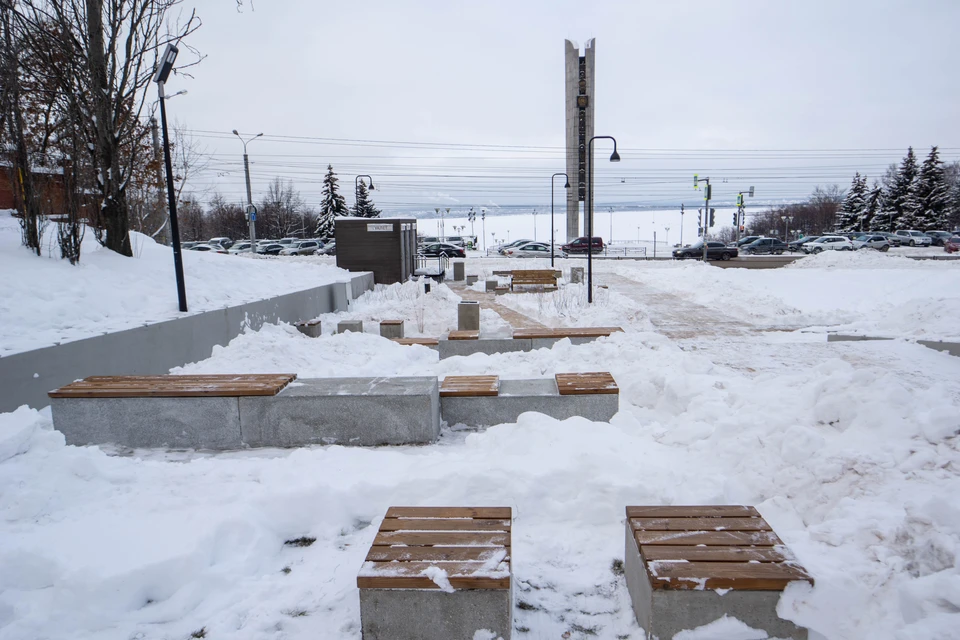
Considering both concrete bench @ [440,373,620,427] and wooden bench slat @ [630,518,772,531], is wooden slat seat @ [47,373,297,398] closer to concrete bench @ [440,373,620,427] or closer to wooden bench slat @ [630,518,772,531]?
concrete bench @ [440,373,620,427]

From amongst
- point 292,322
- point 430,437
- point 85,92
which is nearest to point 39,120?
point 85,92

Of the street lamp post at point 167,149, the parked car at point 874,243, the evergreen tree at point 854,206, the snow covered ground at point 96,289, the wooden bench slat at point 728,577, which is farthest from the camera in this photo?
the evergreen tree at point 854,206

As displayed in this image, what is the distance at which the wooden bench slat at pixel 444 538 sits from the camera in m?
3.05

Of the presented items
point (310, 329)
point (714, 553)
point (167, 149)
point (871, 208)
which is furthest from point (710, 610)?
→ point (871, 208)

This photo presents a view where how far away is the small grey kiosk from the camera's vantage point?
22.7 metres

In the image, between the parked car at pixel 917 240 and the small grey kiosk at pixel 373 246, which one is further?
the parked car at pixel 917 240

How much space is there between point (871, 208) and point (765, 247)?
76.6 ft

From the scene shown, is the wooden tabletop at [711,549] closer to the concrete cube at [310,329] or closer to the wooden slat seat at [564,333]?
the wooden slat seat at [564,333]

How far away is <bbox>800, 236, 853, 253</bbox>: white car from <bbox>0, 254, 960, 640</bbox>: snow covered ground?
43.5m

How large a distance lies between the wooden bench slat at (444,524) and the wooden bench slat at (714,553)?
0.80m

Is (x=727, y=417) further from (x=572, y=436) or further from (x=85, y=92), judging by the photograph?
(x=85, y=92)

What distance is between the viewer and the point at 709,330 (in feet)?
44.9

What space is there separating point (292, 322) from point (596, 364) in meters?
7.61

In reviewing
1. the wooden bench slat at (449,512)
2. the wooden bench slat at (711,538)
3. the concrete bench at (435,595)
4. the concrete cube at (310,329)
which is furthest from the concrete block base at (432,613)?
the concrete cube at (310,329)
